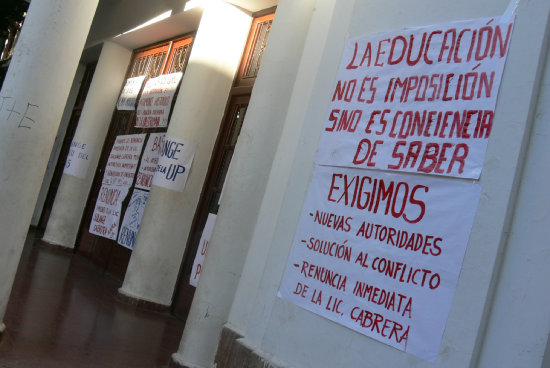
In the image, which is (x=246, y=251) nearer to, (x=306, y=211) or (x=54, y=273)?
(x=306, y=211)

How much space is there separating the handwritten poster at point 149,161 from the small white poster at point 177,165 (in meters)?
1.41

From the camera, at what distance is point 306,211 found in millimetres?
4227

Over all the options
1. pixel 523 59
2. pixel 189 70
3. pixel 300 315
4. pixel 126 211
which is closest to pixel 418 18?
pixel 523 59

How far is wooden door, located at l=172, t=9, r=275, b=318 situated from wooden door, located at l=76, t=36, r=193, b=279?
5.29 feet

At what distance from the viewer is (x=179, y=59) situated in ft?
30.2

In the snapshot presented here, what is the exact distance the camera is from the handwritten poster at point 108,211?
9.24m

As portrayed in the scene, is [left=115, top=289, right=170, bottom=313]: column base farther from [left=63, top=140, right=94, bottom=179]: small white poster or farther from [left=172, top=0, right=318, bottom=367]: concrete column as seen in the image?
[left=63, top=140, right=94, bottom=179]: small white poster

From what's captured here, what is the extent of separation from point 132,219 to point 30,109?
435 centimetres

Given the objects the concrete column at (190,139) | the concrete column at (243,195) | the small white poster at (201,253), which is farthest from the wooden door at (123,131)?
the concrete column at (243,195)

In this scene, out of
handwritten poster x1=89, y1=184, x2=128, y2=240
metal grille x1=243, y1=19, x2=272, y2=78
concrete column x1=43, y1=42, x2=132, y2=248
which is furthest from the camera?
concrete column x1=43, y1=42, x2=132, y2=248

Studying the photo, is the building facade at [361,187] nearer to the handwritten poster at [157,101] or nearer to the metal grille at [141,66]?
the handwritten poster at [157,101]

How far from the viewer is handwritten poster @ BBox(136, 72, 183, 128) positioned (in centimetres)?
894

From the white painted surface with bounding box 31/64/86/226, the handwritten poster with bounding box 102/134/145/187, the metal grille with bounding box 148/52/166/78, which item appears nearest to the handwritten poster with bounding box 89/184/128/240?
the handwritten poster with bounding box 102/134/145/187

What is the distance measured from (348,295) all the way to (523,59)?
1669 mm
